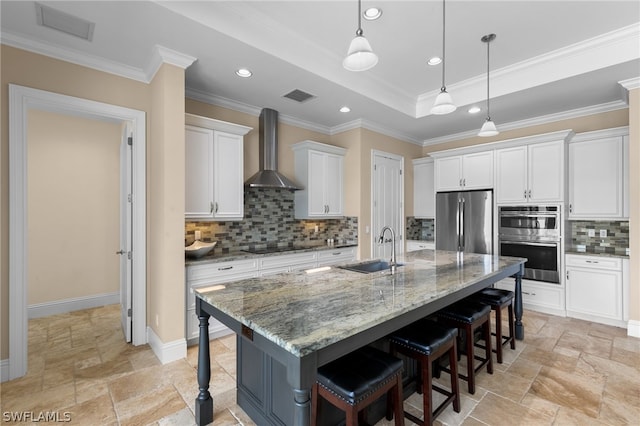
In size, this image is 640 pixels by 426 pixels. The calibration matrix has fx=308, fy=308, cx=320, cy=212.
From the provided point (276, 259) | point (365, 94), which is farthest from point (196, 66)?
point (276, 259)

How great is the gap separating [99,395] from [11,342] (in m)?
0.94

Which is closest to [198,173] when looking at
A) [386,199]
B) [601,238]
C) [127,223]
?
[127,223]

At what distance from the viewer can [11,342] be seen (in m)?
2.52

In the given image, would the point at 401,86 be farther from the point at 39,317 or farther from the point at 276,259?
the point at 39,317

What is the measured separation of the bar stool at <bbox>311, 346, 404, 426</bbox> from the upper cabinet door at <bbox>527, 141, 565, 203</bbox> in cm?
382

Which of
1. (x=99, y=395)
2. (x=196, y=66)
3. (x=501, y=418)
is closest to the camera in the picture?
(x=501, y=418)

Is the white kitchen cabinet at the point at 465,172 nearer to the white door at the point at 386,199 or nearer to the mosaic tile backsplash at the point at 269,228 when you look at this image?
the white door at the point at 386,199

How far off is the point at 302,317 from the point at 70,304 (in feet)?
14.4

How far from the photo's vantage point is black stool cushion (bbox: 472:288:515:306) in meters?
2.89

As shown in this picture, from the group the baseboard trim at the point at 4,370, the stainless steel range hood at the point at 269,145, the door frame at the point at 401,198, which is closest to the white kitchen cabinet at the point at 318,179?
the stainless steel range hood at the point at 269,145

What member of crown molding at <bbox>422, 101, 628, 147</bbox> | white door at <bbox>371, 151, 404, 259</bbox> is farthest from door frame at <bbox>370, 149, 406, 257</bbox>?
crown molding at <bbox>422, 101, 628, 147</bbox>

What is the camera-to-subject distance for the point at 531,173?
14.2 ft

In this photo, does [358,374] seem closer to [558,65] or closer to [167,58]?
[167,58]

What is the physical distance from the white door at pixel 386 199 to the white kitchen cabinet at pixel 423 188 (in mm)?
417
